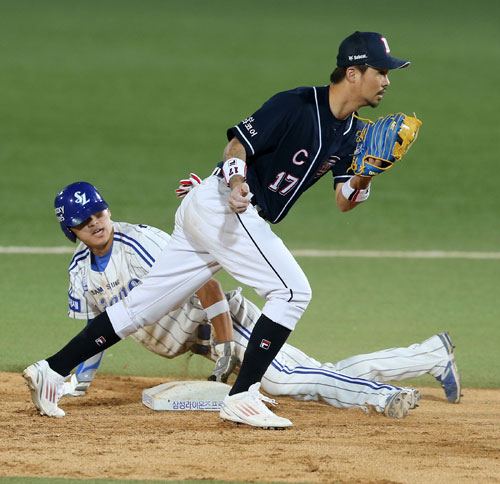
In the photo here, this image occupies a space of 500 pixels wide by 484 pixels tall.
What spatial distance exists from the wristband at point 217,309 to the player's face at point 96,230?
2.30ft

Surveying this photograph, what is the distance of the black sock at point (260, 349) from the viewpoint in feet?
15.8

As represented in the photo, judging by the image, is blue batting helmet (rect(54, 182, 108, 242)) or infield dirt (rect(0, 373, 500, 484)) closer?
infield dirt (rect(0, 373, 500, 484))

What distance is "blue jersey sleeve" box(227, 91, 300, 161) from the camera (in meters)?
4.84

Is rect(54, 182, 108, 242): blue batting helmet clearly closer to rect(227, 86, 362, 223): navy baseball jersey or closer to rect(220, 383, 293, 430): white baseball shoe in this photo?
rect(227, 86, 362, 223): navy baseball jersey

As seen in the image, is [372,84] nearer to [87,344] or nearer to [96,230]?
[96,230]

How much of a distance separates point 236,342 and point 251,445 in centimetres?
123

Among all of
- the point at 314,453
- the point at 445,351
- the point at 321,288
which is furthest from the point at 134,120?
the point at 314,453

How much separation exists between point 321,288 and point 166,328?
3143mm

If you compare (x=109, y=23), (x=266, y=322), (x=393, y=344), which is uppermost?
(x=109, y=23)

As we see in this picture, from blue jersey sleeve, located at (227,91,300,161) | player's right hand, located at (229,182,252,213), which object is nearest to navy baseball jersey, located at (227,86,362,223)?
blue jersey sleeve, located at (227,91,300,161)

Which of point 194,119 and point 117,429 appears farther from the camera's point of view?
point 194,119

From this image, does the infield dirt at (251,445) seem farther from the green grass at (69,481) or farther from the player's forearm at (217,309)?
the player's forearm at (217,309)

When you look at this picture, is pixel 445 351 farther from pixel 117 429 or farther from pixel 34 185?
pixel 34 185

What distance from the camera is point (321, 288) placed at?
8.66m
